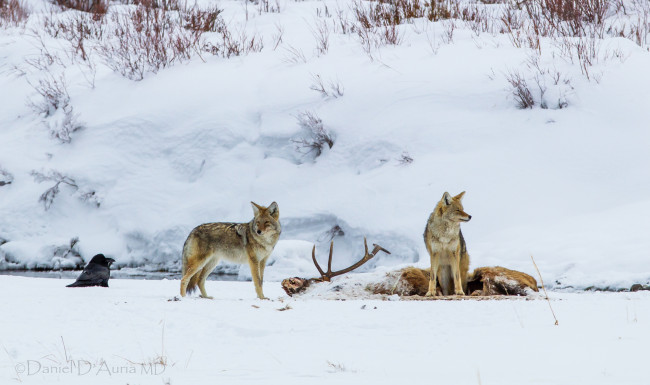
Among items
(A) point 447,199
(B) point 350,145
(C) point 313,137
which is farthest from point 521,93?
(A) point 447,199

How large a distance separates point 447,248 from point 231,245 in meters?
2.18

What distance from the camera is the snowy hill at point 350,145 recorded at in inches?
354

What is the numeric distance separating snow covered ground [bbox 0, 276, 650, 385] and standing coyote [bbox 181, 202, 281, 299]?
3.25 feet

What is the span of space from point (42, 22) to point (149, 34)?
14.1 feet

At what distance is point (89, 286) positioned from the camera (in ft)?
20.7

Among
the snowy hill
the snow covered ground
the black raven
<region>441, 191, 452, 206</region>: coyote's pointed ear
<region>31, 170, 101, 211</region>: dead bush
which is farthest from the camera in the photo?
<region>31, 170, 101, 211</region>: dead bush

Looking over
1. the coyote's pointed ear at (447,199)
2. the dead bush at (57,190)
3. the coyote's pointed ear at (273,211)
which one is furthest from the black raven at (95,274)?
the dead bush at (57,190)

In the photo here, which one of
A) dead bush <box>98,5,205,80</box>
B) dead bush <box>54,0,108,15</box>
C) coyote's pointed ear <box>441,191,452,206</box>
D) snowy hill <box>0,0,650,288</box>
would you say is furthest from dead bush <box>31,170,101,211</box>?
dead bush <box>54,0,108,15</box>

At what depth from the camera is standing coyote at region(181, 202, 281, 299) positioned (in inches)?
253

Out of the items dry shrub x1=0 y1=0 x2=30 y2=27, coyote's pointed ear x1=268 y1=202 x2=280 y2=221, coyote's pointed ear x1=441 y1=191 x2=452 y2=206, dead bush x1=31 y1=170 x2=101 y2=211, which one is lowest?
dead bush x1=31 y1=170 x2=101 y2=211

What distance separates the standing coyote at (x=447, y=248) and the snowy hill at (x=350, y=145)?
1728mm

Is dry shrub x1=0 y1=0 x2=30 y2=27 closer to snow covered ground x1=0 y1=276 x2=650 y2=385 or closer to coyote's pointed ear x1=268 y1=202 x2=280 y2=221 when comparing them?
coyote's pointed ear x1=268 y1=202 x2=280 y2=221

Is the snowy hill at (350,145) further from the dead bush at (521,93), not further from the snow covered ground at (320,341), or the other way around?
the snow covered ground at (320,341)

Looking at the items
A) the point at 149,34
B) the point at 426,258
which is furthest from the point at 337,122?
the point at 149,34
